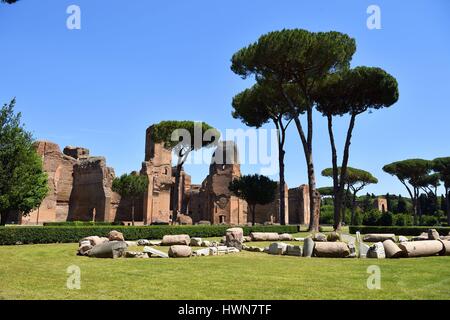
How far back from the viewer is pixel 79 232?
15.6 meters

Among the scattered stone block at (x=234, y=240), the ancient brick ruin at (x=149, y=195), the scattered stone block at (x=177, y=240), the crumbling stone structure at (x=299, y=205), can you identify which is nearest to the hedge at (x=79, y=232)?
the scattered stone block at (x=177, y=240)

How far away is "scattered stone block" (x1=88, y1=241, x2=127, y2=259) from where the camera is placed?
1016 cm

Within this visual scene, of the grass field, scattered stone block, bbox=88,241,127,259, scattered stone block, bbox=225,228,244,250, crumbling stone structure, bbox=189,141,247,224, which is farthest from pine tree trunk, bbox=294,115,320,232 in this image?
crumbling stone structure, bbox=189,141,247,224

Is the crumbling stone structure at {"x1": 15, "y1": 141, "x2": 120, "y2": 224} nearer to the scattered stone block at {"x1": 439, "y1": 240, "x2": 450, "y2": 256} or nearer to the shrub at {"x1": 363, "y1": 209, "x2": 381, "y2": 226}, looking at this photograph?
the shrub at {"x1": 363, "y1": 209, "x2": 381, "y2": 226}

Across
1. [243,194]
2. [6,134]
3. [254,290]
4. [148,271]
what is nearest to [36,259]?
[148,271]

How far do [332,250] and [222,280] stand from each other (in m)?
5.02

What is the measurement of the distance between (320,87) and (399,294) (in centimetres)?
2013

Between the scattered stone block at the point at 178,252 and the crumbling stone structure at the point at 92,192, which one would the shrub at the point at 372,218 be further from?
the scattered stone block at the point at 178,252

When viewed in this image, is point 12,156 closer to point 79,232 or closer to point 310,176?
point 79,232

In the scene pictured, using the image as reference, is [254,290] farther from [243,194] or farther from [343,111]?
[243,194]

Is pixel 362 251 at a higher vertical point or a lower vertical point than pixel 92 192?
lower

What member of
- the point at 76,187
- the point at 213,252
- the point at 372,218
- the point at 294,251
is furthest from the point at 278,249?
the point at 372,218

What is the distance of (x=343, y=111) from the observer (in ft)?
80.1
